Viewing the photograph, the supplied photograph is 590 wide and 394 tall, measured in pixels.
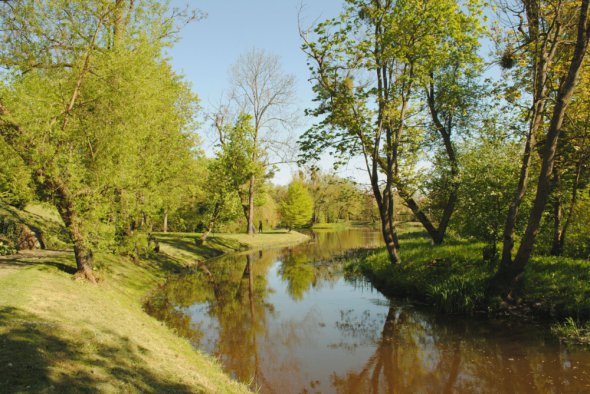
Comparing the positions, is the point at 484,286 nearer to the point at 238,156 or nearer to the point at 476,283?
the point at 476,283

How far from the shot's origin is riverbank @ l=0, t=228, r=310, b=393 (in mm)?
5641

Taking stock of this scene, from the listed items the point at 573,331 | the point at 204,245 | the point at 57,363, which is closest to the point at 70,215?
the point at 57,363

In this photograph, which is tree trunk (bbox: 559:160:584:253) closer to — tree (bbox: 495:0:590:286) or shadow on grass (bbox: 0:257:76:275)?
tree (bbox: 495:0:590:286)

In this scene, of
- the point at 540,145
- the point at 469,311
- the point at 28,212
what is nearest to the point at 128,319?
the point at 469,311

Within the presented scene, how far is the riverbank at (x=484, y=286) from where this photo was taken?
11.6 m

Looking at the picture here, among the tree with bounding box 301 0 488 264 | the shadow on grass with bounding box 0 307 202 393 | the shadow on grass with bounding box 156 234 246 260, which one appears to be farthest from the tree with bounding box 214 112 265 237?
the shadow on grass with bounding box 0 307 202 393

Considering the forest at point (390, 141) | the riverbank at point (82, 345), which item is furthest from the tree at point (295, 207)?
the riverbank at point (82, 345)

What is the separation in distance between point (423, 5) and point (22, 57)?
47.5 feet

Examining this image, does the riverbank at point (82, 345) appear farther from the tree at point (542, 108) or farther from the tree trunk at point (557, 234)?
the tree trunk at point (557, 234)

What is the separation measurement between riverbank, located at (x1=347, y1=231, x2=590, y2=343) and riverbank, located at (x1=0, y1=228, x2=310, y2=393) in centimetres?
901

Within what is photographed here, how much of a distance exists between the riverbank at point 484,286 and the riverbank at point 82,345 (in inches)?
355

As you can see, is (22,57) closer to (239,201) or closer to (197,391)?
(197,391)

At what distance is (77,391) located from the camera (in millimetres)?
5297

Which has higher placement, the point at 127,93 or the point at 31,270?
the point at 127,93
